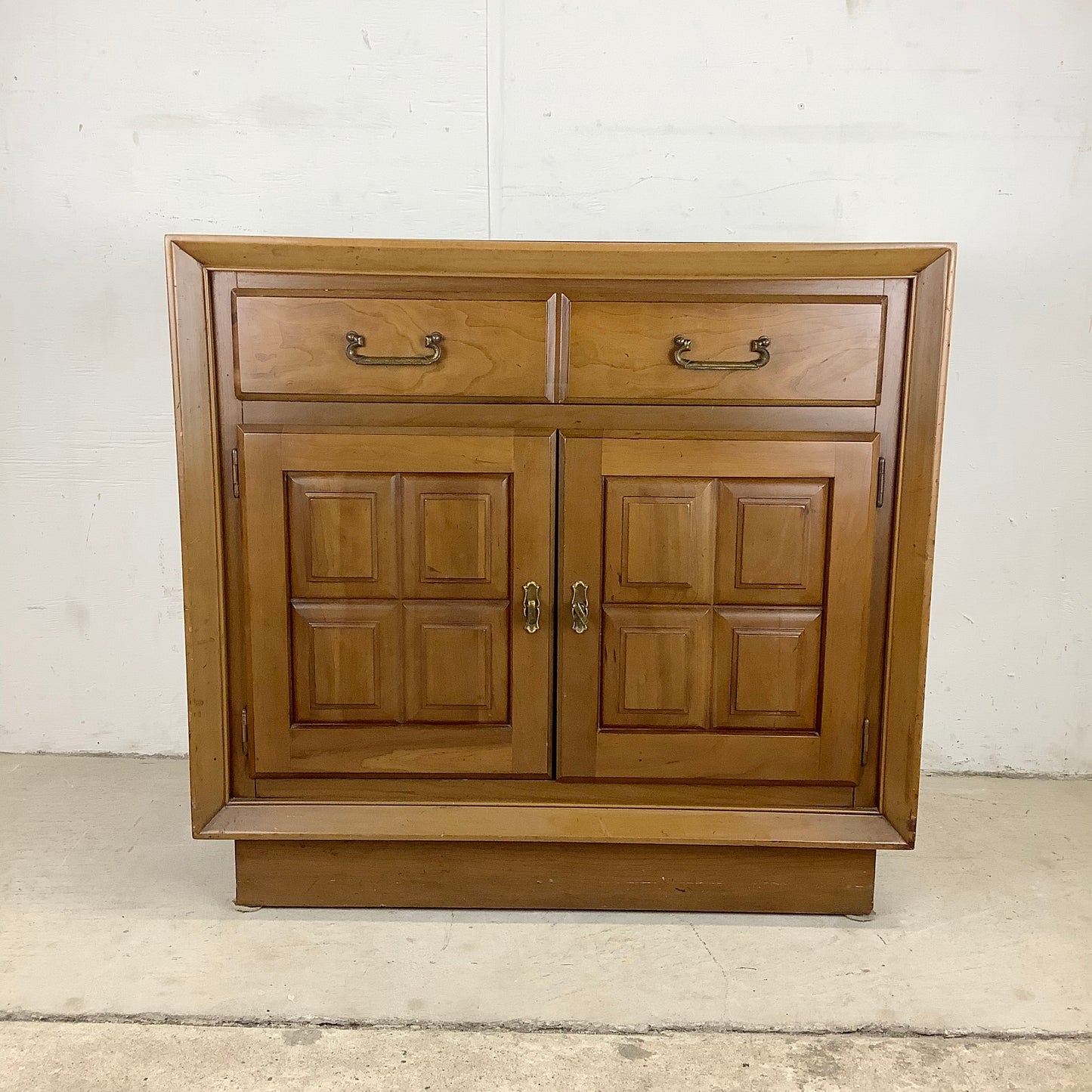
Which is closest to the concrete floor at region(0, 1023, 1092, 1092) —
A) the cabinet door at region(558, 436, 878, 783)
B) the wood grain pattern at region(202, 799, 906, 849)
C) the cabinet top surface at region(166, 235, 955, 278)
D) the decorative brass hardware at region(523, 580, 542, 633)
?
the wood grain pattern at region(202, 799, 906, 849)

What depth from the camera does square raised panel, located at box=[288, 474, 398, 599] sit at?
1.66m

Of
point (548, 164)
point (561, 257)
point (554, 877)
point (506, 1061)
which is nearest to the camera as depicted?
point (506, 1061)

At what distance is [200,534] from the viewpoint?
1.64m

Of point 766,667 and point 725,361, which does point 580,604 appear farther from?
point 725,361

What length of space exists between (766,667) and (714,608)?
0.15m

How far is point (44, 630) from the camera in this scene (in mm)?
2537

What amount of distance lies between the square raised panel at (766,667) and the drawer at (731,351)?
397 mm

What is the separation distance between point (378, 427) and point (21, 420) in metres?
1.35

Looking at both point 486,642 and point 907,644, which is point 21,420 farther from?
point 907,644

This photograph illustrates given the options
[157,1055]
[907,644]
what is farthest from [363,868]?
[907,644]

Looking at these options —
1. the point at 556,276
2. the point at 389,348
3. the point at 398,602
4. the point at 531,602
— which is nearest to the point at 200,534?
the point at 398,602

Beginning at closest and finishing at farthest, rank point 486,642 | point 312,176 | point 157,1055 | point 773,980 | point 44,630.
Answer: point 157,1055
point 773,980
point 486,642
point 312,176
point 44,630

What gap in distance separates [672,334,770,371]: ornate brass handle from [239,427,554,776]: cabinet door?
0.28m

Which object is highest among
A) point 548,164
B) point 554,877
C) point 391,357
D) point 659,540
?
point 548,164
